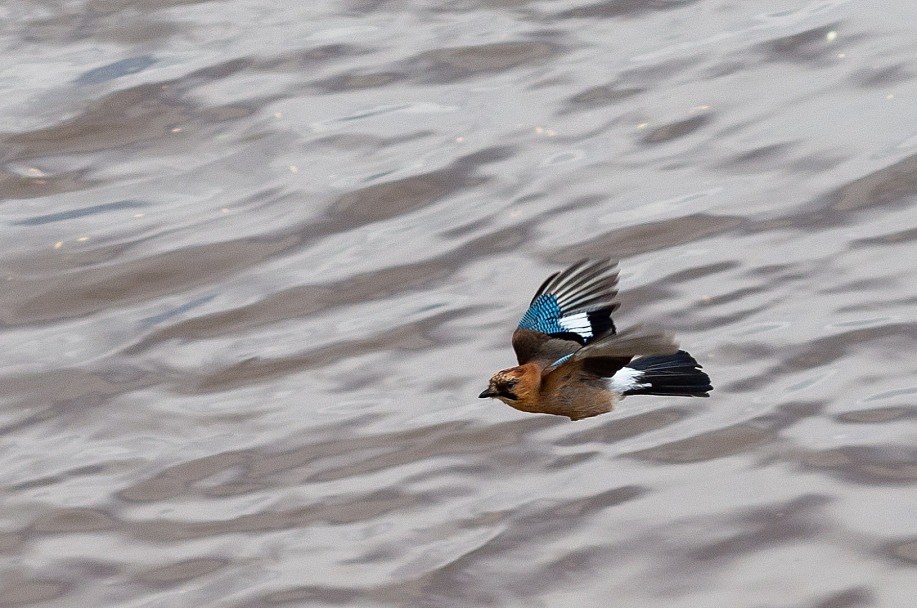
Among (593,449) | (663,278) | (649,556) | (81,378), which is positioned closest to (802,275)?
(663,278)

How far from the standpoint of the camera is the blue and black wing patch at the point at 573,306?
13.2ft

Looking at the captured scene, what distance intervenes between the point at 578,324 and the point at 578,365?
26 cm

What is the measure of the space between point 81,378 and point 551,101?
2.56 m

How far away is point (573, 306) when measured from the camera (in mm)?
4090

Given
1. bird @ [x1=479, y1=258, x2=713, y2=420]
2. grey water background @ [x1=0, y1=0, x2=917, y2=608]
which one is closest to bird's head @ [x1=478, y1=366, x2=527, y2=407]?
bird @ [x1=479, y1=258, x2=713, y2=420]

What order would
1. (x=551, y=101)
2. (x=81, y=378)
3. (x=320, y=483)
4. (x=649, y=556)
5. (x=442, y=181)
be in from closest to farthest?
(x=649, y=556) → (x=320, y=483) → (x=81, y=378) → (x=442, y=181) → (x=551, y=101)

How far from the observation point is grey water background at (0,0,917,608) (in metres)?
4.54

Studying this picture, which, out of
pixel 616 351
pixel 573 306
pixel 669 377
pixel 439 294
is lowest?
pixel 439 294

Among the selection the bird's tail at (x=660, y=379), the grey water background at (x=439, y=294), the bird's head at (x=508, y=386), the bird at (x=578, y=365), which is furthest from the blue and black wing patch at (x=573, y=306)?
the grey water background at (x=439, y=294)

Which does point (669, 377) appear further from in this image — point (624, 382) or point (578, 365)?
point (578, 365)

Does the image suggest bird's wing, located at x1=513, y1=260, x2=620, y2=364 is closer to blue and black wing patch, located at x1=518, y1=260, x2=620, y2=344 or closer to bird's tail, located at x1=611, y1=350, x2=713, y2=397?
blue and black wing patch, located at x1=518, y1=260, x2=620, y2=344

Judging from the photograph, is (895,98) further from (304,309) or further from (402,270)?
(304,309)

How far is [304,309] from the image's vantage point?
19.1 ft

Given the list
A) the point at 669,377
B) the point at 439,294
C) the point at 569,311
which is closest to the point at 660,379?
the point at 669,377
